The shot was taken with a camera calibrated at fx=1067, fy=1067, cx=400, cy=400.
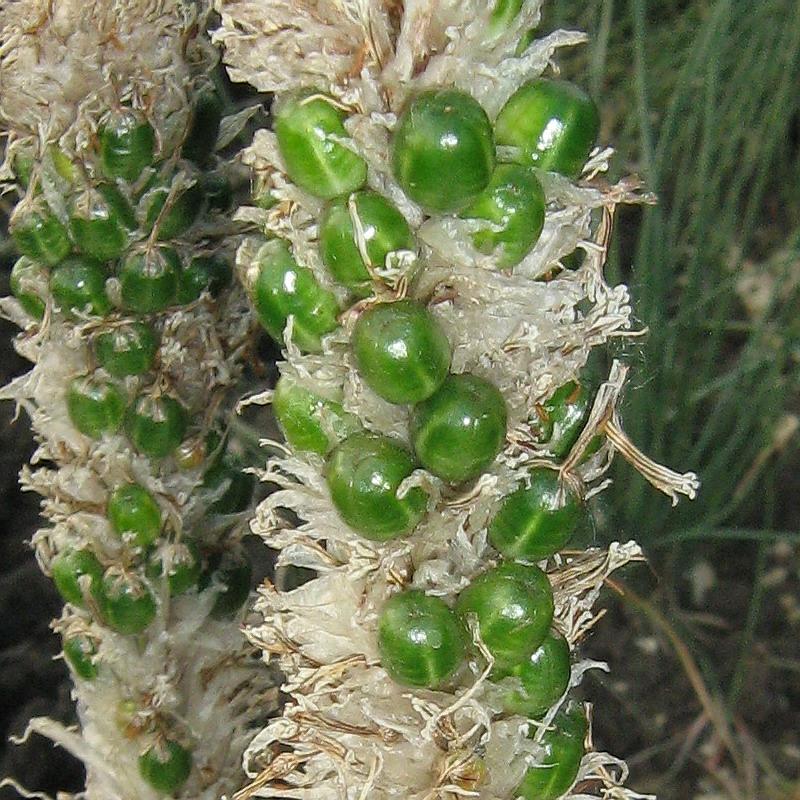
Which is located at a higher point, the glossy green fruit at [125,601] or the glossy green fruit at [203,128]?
the glossy green fruit at [203,128]

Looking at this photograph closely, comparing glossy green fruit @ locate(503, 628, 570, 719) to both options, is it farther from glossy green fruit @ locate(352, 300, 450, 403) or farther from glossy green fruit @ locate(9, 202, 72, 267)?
glossy green fruit @ locate(9, 202, 72, 267)

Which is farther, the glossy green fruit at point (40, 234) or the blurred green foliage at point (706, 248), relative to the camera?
the blurred green foliage at point (706, 248)

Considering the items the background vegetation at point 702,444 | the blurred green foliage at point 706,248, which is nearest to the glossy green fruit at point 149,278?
the blurred green foliage at point 706,248

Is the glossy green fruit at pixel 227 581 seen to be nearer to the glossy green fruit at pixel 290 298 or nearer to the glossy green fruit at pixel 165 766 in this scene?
the glossy green fruit at pixel 165 766

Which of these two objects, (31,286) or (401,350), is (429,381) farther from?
(31,286)

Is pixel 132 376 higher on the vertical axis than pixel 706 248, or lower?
higher

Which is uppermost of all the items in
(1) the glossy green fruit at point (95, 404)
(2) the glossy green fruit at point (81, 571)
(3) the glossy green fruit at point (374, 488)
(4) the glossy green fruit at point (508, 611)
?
(3) the glossy green fruit at point (374, 488)

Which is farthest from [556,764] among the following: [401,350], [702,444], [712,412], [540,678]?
[712,412]
